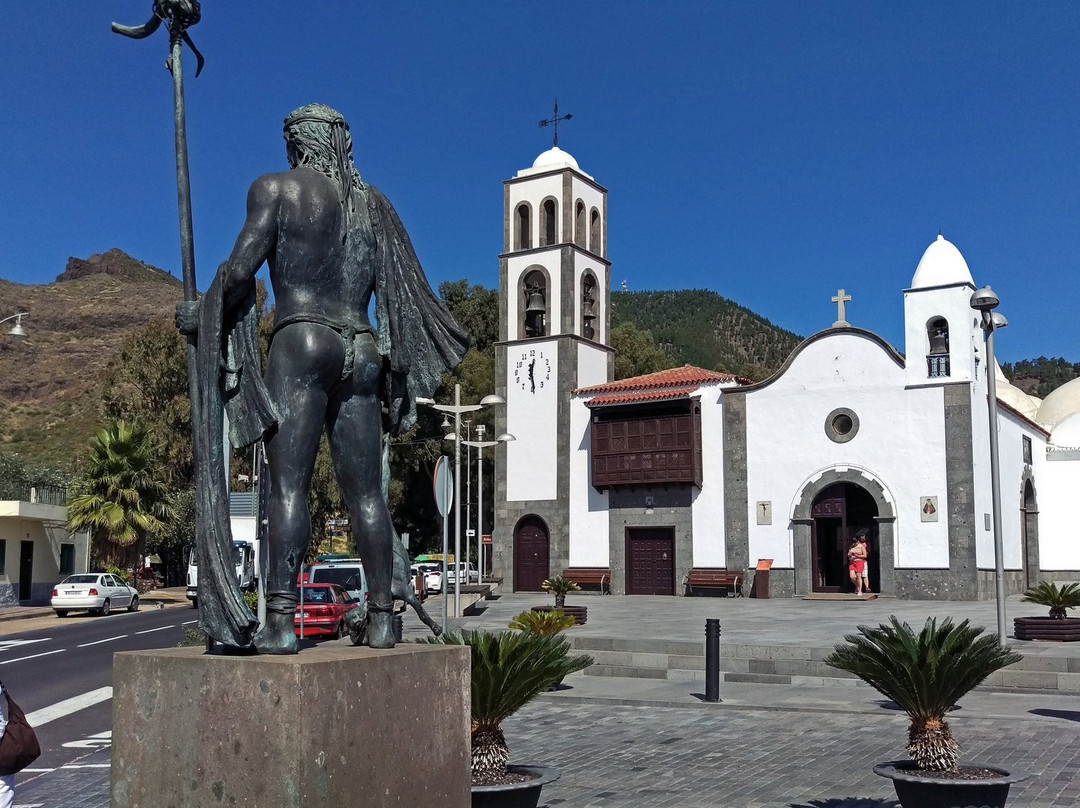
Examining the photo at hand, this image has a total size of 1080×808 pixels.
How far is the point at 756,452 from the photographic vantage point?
34.6 metres

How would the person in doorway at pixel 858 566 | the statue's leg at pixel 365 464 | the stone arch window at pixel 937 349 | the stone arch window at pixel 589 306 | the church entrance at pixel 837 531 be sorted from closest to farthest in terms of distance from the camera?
the statue's leg at pixel 365 464
the person in doorway at pixel 858 566
the stone arch window at pixel 937 349
the church entrance at pixel 837 531
the stone arch window at pixel 589 306

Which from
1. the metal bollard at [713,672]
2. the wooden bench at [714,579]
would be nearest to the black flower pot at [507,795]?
the metal bollard at [713,672]

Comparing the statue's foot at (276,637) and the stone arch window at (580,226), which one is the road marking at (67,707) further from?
the stone arch window at (580,226)

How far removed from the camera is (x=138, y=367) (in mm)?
48125

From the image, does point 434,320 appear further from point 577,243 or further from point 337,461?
point 577,243

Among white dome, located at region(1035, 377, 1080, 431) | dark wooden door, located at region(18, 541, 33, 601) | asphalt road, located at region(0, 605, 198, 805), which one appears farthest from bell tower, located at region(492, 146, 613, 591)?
white dome, located at region(1035, 377, 1080, 431)

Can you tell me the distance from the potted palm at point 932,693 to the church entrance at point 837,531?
26.5 metres

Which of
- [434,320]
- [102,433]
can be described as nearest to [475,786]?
[434,320]

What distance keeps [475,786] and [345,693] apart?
81.6 inches

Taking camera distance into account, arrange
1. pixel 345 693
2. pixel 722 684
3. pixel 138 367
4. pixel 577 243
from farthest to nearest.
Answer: pixel 138 367 < pixel 577 243 < pixel 722 684 < pixel 345 693

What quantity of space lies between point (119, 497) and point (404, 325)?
3365cm

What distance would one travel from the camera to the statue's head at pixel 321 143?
520 centimetres

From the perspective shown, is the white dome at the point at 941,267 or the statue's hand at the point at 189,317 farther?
the white dome at the point at 941,267

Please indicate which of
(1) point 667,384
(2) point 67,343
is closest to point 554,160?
(1) point 667,384
